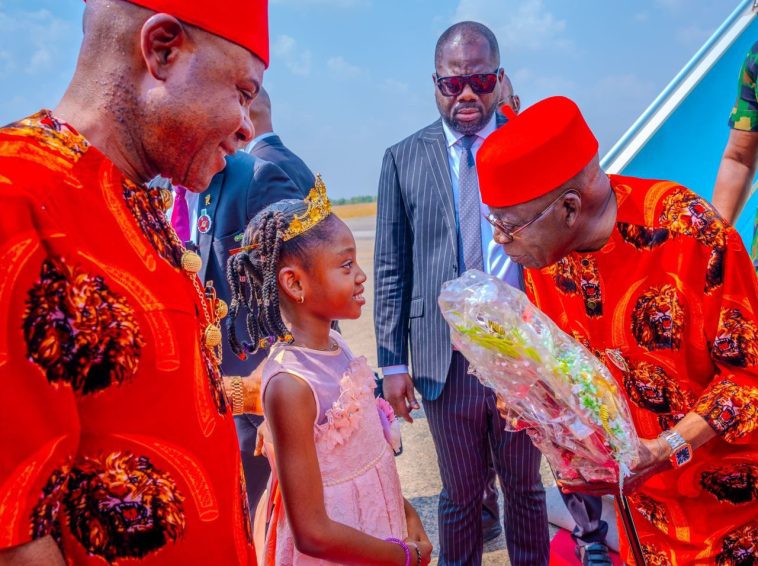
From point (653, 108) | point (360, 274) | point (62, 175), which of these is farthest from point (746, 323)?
point (653, 108)

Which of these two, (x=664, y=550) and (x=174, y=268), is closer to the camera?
(x=174, y=268)

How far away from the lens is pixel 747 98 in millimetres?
3432

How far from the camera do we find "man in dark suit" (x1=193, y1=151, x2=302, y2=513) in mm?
3441

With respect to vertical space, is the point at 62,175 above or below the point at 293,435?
above

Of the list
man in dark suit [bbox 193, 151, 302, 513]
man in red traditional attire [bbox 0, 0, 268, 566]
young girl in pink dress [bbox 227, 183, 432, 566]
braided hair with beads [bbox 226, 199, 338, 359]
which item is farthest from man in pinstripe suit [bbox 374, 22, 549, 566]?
man in red traditional attire [bbox 0, 0, 268, 566]

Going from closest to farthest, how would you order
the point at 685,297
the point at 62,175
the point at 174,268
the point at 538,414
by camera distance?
the point at 62,175 < the point at 174,268 < the point at 538,414 < the point at 685,297

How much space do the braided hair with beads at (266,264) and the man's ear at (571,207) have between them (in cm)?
82

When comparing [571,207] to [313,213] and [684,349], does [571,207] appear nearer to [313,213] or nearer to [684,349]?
[684,349]

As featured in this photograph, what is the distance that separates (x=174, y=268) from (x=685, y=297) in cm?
148

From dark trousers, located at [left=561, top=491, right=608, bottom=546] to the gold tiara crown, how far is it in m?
2.28

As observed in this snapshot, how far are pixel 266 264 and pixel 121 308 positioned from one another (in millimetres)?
1378

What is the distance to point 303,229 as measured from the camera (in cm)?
256

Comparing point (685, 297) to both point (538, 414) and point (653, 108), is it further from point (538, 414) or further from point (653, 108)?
point (653, 108)

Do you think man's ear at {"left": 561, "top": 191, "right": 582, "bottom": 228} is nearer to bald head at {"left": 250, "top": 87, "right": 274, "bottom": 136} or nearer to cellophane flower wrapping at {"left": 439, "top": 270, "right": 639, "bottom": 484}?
cellophane flower wrapping at {"left": 439, "top": 270, "right": 639, "bottom": 484}
